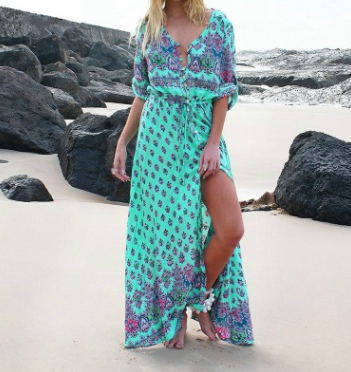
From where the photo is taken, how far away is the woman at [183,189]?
3047 mm

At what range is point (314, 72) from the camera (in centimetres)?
3175

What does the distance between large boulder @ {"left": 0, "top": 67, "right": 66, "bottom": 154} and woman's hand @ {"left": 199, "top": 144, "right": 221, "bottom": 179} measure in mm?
6106

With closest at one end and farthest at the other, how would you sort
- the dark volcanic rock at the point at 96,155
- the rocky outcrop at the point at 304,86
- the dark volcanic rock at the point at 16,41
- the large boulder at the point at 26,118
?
the dark volcanic rock at the point at 96,155 → the large boulder at the point at 26,118 → the dark volcanic rock at the point at 16,41 → the rocky outcrop at the point at 304,86

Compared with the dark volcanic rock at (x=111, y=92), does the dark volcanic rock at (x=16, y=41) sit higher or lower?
higher

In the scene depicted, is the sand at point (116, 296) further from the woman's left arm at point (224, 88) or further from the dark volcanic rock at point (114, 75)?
the dark volcanic rock at point (114, 75)

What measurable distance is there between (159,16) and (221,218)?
0.87 meters

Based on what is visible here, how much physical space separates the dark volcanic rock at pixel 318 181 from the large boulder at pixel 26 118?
361 cm

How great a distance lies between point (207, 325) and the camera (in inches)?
127

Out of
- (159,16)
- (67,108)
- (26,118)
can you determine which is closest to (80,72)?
(67,108)

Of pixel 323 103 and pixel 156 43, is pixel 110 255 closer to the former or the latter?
pixel 156 43

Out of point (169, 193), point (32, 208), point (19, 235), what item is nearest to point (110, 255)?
point (19, 235)

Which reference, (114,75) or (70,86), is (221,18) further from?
(114,75)

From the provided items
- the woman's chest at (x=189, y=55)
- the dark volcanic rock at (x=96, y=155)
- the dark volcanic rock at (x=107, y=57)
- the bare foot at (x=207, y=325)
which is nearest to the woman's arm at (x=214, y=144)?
the woman's chest at (x=189, y=55)

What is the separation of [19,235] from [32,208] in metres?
0.90
